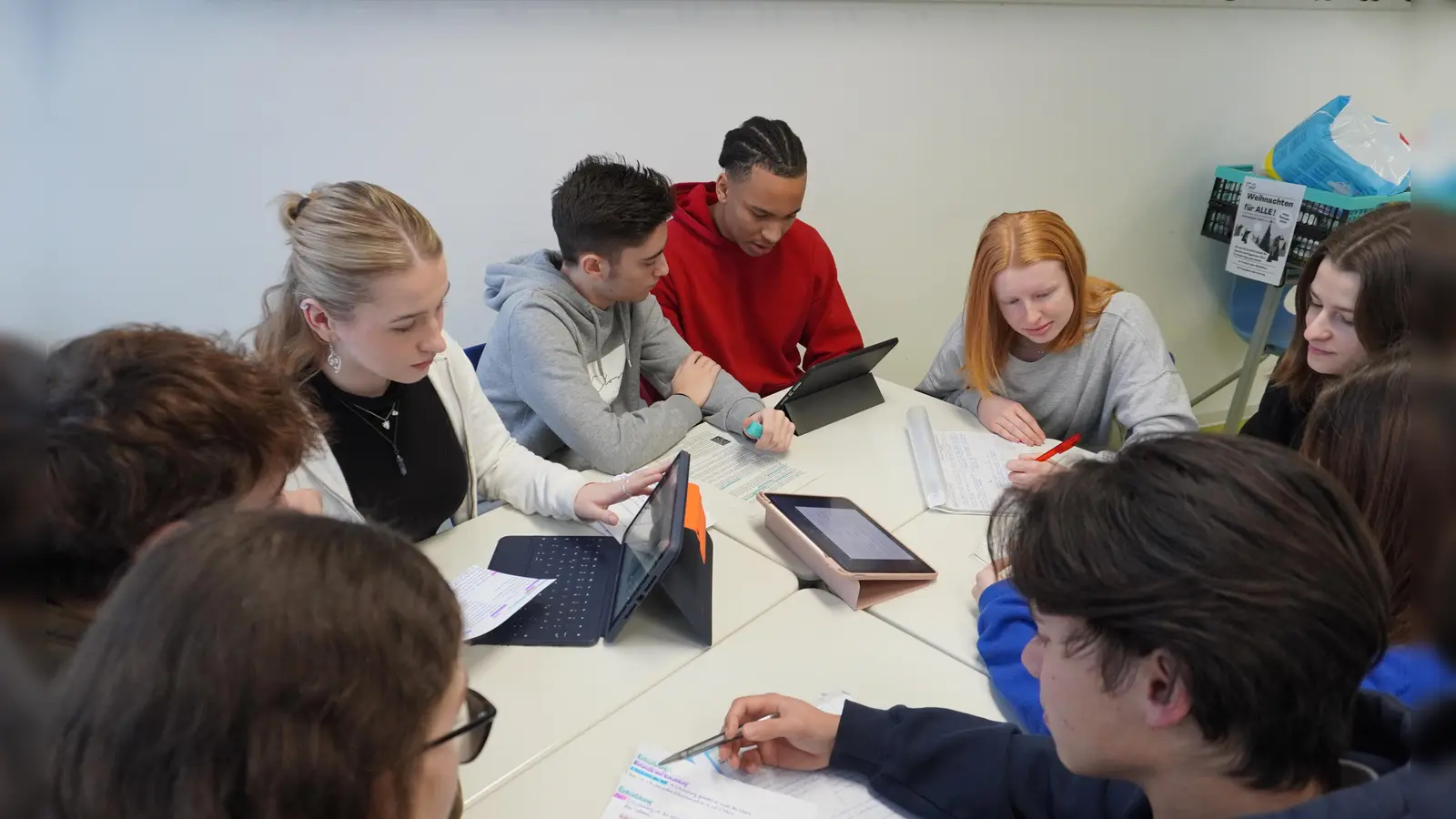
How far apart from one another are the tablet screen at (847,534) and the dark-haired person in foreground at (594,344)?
0.84 feet

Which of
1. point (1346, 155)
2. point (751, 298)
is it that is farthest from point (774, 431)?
point (1346, 155)

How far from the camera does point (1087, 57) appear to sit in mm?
2938

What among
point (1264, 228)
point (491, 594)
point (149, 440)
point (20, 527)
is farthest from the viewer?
point (1264, 228)

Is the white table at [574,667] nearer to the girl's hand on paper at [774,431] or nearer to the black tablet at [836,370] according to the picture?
the girl's hand on paper at [774,431]

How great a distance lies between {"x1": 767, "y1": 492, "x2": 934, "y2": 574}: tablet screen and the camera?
127 centimetres

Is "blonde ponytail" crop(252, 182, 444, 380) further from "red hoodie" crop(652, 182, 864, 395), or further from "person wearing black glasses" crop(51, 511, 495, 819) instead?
"red hoodie" crop(652, 182, 864, 395)

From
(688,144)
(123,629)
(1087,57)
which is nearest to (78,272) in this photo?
(688,144)

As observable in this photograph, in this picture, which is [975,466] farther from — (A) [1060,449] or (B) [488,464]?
(B) [488,464]

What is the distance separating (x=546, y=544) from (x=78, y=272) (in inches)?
49.3

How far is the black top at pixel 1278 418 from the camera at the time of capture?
174 centimetres

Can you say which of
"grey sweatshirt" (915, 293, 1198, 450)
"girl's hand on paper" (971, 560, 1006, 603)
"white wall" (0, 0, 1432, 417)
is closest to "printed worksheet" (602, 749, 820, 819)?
"girl's hand on paper" (971, 560, 1006, 603)

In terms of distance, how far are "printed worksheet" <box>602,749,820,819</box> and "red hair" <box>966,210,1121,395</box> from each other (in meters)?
1.22

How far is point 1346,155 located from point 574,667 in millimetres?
3037

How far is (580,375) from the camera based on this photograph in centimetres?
172
